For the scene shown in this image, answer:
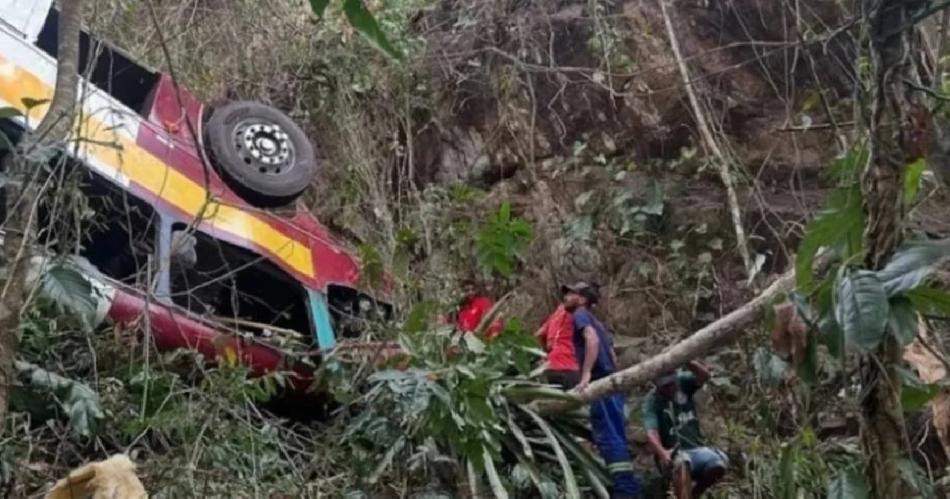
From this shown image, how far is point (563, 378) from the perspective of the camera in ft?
17.7

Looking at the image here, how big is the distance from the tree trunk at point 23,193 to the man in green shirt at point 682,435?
267cm

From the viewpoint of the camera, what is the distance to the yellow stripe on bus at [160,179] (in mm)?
4648

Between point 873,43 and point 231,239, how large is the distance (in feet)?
12.5

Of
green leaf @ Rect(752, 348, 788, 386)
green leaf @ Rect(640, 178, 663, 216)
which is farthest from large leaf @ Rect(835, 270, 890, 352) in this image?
green leaf @ Rect(640, 178, 663, 216)

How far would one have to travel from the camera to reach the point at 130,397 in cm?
462

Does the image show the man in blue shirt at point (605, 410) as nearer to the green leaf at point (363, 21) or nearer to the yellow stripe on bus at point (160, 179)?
the yellow stripe on bus at point (160, 179)

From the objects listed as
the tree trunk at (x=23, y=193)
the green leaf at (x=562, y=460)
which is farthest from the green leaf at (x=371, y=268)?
the tree trunk at (x=23, y=193)

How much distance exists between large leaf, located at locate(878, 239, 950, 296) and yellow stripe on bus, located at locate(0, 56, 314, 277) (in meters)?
3.15

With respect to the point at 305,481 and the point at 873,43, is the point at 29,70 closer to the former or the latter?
the point at 305,481

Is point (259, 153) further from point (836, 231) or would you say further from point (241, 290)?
point (836, 231)

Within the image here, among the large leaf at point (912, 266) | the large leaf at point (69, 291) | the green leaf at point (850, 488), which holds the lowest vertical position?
the large leaf at point (69, 291)

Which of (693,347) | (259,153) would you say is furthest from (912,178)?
(259,153)

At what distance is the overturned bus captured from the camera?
4840 millimetres

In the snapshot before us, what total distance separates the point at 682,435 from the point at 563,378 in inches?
29.0
